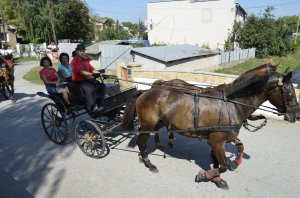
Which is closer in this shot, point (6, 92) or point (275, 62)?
point (6, 92)

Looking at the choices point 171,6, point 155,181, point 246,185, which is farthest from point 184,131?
point 171,6

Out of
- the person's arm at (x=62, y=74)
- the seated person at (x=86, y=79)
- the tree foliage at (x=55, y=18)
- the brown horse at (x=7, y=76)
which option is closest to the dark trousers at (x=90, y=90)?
the seated person at (x=86, y=79)

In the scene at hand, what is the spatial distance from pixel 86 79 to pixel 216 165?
129 inches

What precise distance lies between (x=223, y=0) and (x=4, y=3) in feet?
128

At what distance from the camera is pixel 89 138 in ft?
19.0

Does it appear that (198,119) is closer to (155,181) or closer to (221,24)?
(155,181)

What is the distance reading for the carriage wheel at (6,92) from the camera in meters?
10.9

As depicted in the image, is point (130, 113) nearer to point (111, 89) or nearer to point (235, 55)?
point (111, 89)

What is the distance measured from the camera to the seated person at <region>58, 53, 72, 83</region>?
272 inches

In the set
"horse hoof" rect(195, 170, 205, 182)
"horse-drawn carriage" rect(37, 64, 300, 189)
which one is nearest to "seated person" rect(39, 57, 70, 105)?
"horse-drawn carriage" rect(37, 64, 300, 189)

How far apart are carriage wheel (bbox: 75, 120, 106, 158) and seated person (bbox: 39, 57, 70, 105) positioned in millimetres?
770

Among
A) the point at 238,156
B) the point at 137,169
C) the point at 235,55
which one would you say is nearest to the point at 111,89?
the point at 137,169

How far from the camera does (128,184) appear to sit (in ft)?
15.9

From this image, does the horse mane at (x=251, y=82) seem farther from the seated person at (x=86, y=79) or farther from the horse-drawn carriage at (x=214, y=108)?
the seated person at (x=86, y=79)
